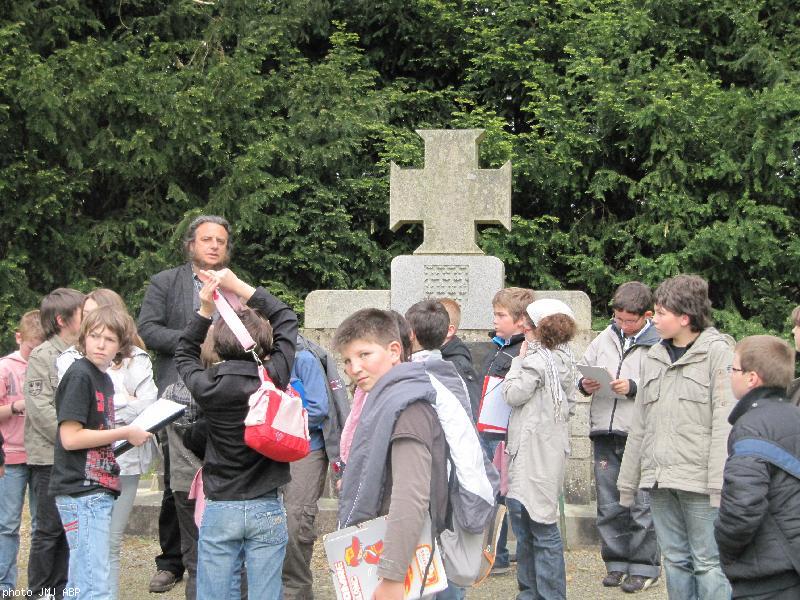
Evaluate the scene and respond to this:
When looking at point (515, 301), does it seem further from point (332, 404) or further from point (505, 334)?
point (332, 404)

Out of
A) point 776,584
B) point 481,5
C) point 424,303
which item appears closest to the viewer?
point 776,584

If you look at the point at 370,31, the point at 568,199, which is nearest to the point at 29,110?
the point at 370,31

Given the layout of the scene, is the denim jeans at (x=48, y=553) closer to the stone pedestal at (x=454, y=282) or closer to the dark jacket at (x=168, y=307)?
the dark jacket at (x=168, y=307)

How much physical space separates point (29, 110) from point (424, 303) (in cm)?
712

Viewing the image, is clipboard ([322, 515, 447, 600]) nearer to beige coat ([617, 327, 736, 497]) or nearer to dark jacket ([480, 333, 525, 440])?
beige coat ([617, 327, 736, 497])

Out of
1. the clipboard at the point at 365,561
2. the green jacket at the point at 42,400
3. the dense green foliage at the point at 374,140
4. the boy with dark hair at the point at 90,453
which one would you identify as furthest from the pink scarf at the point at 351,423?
the dense green foliage at the point at 374,140

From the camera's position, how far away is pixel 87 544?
398cm

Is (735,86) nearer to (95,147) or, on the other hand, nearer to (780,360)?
(95,147)

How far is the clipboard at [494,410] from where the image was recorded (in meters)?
5.54

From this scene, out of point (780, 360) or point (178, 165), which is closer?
point (780, 360)

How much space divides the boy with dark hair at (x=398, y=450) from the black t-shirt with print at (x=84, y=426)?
1.45 metres

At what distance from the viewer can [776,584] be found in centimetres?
336

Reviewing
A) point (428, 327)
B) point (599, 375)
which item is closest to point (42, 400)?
point (428, 327)

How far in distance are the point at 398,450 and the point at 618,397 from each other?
3200 mm
